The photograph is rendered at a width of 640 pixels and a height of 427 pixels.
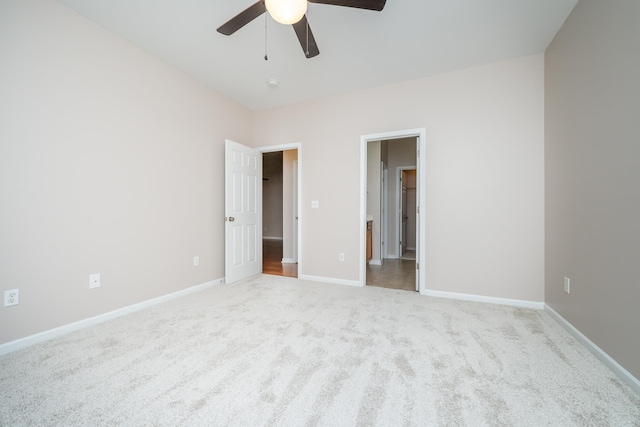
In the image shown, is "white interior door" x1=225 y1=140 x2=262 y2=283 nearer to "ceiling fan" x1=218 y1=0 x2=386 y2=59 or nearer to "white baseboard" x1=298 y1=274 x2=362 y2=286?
"white baseboard" x1=298 y1=274 x2=362 y2=286

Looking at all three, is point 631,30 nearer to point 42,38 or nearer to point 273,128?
point 273,128

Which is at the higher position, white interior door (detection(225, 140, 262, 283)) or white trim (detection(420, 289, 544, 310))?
white interior door (detection(225, 140, 262, 283))

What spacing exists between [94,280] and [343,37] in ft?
10.8

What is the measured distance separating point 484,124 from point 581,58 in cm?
92

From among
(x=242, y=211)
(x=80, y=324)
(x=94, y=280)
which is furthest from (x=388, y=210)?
(x=80, y=324)

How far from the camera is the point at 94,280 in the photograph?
89.4 inches

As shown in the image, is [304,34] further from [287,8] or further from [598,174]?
[598,174]

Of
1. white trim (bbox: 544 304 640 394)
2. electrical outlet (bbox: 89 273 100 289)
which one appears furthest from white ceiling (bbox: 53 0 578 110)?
white trim (bbox: 544 304 640 394)

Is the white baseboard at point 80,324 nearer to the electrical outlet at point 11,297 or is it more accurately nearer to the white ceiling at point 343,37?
the electrical outlet at point 11,297

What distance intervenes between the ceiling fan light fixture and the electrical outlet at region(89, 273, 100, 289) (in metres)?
2.64

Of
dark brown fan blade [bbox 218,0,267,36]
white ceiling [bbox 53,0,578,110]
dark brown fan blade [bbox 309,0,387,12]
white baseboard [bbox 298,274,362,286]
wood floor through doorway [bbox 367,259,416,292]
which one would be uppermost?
white ceiling [bbox 53,0,578,110]

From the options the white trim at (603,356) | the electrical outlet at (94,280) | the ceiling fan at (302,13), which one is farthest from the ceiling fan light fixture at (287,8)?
the white trim at (603,356)

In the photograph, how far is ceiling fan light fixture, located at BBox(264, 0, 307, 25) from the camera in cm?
144

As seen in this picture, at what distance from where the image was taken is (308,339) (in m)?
1.99
